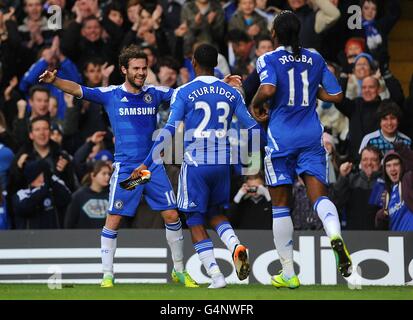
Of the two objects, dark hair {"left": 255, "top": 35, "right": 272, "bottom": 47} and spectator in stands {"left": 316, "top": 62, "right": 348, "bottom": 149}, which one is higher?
dark hair {"left": 255, "top": 35, "right": 272, "bottom": 47}

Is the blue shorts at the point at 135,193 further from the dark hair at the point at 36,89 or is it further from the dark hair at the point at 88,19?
the dark hair at the point at 88,19

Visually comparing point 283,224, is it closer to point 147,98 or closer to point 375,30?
point 147,98

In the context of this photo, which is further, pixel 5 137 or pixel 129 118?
pixel 5 137

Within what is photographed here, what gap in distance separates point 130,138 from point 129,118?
0.72ft

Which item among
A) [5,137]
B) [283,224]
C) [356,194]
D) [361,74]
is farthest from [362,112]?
[5,137]

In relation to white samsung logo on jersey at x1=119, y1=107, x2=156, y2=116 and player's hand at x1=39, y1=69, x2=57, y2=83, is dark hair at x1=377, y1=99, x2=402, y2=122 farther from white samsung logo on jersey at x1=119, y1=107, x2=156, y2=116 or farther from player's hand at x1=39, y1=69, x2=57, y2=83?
player's hand at x1=39, y1=69, x2=57, y2=83

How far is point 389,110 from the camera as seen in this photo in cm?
1532

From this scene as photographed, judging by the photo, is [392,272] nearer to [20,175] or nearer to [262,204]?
[262,204]

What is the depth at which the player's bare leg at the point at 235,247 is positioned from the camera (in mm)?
10945

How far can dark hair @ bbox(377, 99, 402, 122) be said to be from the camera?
15305 millimetres

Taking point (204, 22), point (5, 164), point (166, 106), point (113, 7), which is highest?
point (113, 7)

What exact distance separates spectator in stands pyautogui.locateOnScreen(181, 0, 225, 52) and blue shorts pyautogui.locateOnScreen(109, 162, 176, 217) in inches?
186

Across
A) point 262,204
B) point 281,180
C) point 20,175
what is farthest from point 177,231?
point 20,175

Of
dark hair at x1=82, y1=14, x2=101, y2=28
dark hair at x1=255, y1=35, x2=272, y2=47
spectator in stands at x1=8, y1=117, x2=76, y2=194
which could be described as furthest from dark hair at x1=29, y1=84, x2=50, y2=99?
dark hair at x1=255, y1=35, x2=272, y2=47
